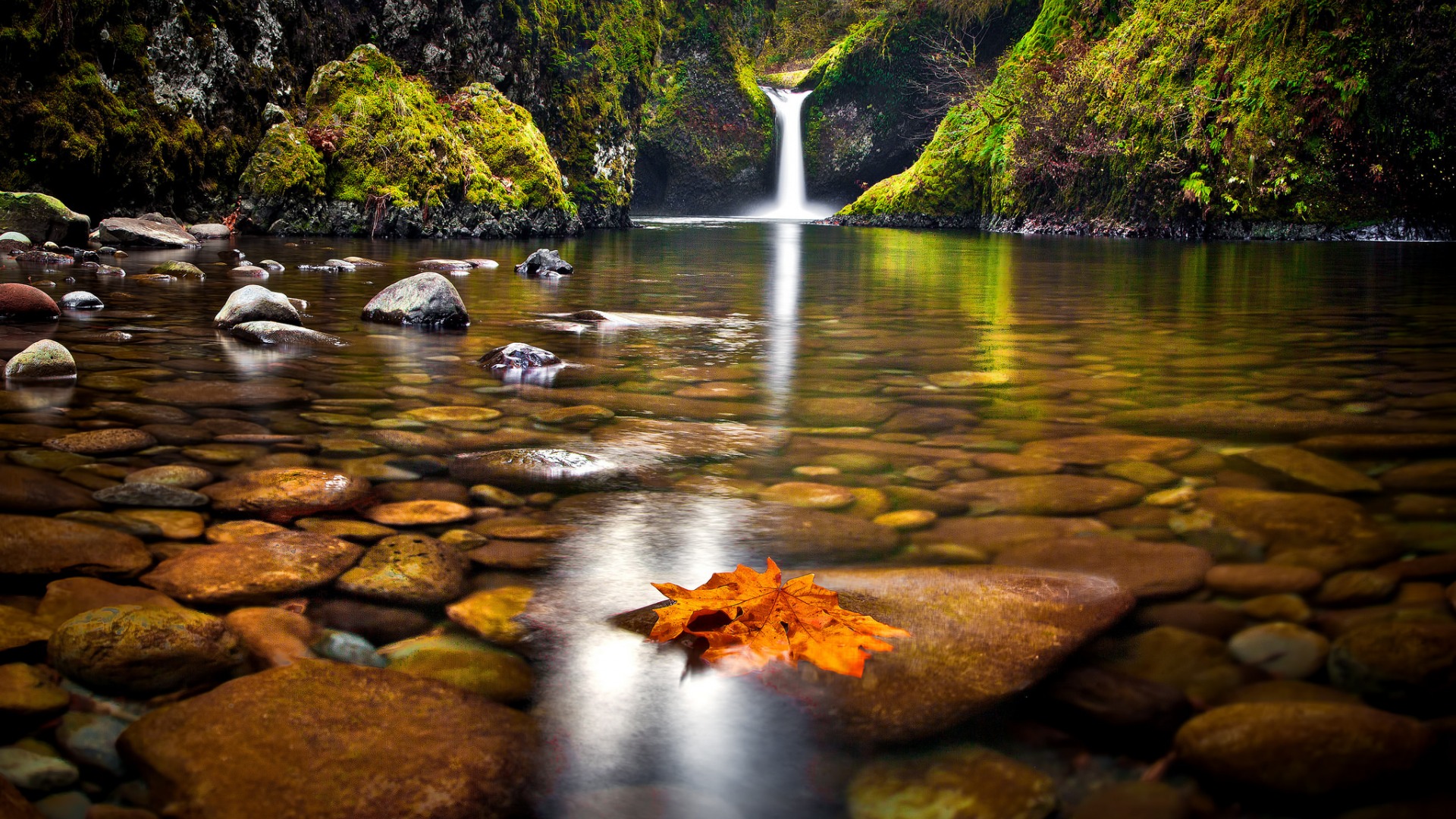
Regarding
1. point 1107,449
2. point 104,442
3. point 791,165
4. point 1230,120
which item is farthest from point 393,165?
point 791,165

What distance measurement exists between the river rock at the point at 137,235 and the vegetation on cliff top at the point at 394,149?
3701 mm

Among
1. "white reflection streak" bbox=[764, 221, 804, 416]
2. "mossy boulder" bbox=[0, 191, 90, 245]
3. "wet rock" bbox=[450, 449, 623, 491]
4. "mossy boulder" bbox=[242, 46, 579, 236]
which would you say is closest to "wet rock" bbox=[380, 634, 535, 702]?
"wet rock" bbox=[450, 449, 623, 491]

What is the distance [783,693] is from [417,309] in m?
4.51

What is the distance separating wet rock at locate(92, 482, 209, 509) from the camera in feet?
6.79

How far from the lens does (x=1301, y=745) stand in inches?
46.9

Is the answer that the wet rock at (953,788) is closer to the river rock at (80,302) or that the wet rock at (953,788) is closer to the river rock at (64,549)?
the river rock at (64,549)

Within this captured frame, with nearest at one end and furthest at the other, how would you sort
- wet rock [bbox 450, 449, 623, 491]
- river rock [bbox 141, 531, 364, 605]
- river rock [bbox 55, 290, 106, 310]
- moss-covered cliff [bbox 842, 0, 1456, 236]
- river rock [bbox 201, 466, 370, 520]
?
river rock [bbox 141, 531, 364, 605]
river rock [bbox 201, 466, 370, 520]
wet rock [bbox 450, 449, 623, 491]
river rock [bbox 55, 290, 106, 310]
moss-covered cliff [bbox 842, 0, 1456, 236]

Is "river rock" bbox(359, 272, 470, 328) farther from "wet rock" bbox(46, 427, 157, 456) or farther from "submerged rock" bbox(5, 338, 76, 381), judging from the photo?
"wet rock" bbox(46, 427, 157, 456)

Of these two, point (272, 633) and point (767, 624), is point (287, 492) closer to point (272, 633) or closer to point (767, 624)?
point (272, 633)

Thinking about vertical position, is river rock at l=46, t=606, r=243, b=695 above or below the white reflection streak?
below

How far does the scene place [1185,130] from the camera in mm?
19984

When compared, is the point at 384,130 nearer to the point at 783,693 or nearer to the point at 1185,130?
the point at 1185,130

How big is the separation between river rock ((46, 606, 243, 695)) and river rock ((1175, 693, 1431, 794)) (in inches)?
53.2

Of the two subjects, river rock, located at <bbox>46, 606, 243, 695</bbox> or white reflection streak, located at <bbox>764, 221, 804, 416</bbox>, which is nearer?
river rock, located at <bbox>46, 606, 243, 695</bbox>
